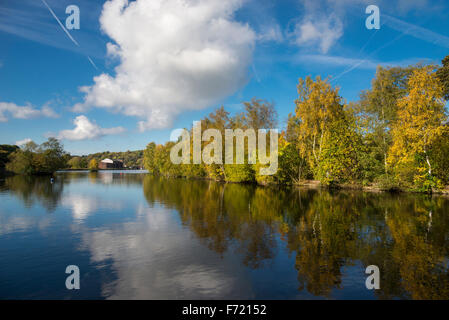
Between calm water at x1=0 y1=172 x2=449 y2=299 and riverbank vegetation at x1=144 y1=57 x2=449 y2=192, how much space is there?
1612 centimetres

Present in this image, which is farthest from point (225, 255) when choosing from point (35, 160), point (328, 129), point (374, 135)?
point (35, 160)

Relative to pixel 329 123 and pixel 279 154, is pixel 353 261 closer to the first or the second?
pixel 329 123

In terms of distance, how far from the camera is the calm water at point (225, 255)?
24.5 feet

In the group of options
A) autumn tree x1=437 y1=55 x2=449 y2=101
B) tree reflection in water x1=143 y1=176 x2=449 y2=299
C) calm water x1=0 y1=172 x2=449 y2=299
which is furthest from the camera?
autumn tree x1=437 y1=55 x2=449 y2=101

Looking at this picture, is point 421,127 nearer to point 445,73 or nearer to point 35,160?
point 445,73

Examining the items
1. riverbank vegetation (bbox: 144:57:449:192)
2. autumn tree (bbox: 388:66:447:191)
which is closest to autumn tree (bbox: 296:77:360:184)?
riverbank vegetation (bbox: 144:57:449:192)

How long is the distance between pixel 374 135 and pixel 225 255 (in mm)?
40524

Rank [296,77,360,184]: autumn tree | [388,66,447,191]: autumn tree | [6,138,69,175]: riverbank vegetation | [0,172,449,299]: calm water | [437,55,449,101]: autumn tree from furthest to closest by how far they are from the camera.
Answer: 1. [6,138,69,175]: riverbank vegetation
2. [296,77,360,184]: autumn tree
3. [437,55,449,101]: autumn tree
4. [388,66,447,191]: autumn tree
5. [0,172,449,299]: calm water

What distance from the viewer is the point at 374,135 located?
4141cm

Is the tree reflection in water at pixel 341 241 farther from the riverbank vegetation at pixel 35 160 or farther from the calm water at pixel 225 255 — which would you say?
the riverbank vegetation at pixel 35 160

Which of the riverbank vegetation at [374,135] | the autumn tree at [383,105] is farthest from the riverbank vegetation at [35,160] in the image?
the autumn tree at [383,105]

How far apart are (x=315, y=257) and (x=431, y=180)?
1201 inches

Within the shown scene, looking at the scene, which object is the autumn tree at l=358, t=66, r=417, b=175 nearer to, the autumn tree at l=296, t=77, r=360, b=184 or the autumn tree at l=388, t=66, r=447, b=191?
the autumn tree at l=296, t=77, r=360, b=184

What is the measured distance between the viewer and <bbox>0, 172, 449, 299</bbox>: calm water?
7461mm
